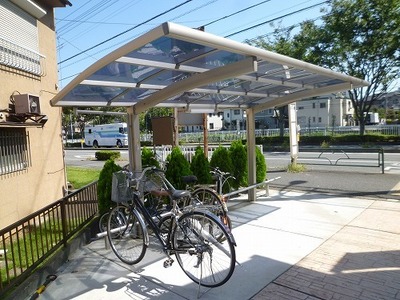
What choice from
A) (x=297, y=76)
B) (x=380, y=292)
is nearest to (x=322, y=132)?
(x=297, y=76)

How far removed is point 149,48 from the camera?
124 inches

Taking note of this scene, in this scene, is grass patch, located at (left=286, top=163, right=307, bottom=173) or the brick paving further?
grass patch, located at (left=286, top=163, right=307, bottom=173)

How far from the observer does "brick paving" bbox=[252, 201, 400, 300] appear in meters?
3.18

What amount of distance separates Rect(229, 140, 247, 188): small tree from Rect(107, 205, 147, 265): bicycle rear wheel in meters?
3.56

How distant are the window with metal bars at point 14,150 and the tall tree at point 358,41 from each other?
17.5m

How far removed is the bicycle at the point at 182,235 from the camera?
11.1 feet

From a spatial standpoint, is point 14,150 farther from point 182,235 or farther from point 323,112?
point 323,112

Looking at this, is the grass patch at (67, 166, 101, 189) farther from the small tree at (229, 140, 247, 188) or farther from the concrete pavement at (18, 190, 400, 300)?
the concrete pavement at (18, 190, 400, 300)

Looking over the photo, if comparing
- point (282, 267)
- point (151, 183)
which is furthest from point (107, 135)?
point (282, 267)

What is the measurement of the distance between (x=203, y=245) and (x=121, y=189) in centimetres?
143

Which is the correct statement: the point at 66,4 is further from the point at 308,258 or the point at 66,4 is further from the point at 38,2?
the point at 308,258

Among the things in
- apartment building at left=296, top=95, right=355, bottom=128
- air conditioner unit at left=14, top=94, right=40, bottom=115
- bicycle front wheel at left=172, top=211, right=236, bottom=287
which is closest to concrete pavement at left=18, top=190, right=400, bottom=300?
bicycle front wheel at left=172, top=211, right=236, bottom=287

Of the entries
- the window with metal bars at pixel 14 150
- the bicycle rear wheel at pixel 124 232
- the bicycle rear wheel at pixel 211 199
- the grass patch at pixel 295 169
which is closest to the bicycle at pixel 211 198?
the bicycle rear wheel at pixel 211 199

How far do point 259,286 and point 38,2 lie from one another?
777cm
